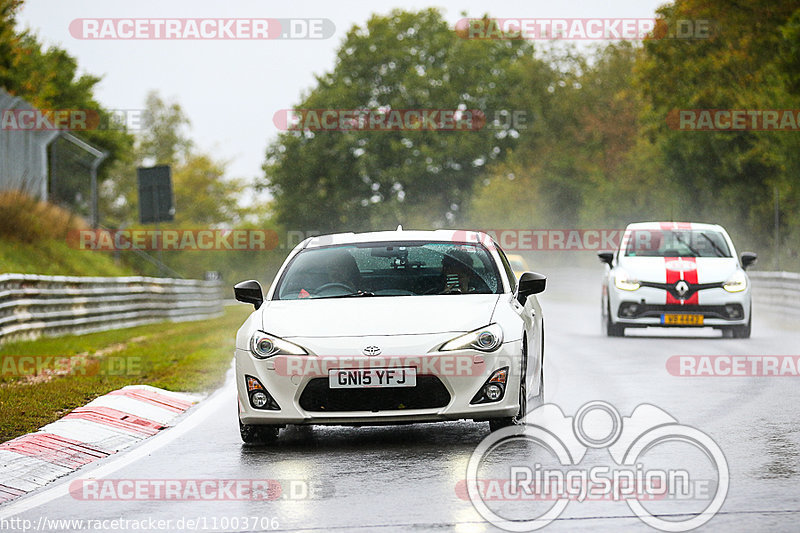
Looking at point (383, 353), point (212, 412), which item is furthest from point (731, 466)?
point (212, 412)

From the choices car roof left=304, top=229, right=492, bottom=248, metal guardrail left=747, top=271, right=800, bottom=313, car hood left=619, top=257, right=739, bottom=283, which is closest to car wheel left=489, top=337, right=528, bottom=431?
car roof left=304, top=229, right=492, bottom=248

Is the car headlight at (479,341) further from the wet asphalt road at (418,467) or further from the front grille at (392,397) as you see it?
the wet asphalt road at (418,467)

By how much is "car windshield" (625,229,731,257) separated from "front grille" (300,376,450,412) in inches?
460

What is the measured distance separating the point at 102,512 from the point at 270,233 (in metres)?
105

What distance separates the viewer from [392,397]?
888cm

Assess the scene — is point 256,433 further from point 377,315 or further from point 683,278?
point 683,278

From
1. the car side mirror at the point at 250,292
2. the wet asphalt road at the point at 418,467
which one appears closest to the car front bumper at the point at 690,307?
the wet asphalt road at the point at 418,467

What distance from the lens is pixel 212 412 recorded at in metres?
11.6

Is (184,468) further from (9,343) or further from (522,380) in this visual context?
(9,343)

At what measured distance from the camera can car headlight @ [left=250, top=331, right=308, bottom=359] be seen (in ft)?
29.7

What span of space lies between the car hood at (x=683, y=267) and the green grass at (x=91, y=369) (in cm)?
586

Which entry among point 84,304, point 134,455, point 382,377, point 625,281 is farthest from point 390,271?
point 84,304

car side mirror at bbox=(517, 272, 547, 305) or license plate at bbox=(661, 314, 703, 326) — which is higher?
car side mirror at bbox=(517, 272, 547, 305)

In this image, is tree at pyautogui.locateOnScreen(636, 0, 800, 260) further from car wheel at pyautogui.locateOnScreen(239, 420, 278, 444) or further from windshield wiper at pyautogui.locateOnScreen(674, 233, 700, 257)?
car wheel at pyautogui.locateOnScreen(239, 420, 278, 444)
